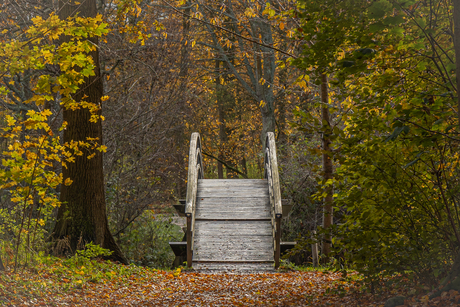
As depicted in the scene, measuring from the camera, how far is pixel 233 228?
805 centimetres

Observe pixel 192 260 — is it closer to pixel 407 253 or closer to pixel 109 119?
pixel 109 119

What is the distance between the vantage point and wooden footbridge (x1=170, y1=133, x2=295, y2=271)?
727 centimetres

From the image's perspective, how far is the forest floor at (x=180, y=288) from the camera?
13.0ft

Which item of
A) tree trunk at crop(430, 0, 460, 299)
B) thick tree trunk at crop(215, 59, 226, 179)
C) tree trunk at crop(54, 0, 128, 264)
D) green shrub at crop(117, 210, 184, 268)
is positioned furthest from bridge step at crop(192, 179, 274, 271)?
thick tree trunk at crop(215, 59, 226, 179)

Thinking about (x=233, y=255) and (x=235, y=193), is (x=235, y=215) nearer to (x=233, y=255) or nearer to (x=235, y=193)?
(x=235, y=193)

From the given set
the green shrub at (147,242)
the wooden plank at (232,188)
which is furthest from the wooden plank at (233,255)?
the wooden plank at (232,188)

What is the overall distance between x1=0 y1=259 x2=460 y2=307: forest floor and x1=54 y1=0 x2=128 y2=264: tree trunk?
1.99 feet

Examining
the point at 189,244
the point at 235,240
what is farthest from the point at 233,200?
the point at 189,244

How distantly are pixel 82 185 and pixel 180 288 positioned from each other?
2.28 m

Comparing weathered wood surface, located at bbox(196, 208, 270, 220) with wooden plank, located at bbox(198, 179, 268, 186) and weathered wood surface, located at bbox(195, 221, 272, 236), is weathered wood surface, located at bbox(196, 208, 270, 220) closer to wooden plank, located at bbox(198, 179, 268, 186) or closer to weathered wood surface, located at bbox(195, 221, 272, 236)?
weathered wood surface, located at bbox(195, 221, 272, 236)

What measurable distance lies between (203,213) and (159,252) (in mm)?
1998

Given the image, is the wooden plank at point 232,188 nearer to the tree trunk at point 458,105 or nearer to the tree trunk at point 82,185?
the tree trunk at point 82,185

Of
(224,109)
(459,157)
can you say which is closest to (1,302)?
(459,157)

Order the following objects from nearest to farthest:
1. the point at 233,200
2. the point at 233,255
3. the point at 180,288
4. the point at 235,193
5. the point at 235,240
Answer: the point at 180,288, the point at 233,255, the point at 235,240, the point at 233,200, the point at 235,193
